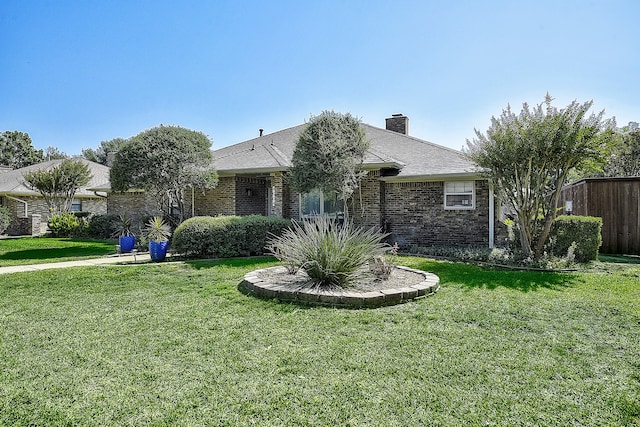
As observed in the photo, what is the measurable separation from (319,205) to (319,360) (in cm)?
1044

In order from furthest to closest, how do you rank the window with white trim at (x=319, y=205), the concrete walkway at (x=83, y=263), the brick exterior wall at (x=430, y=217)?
1. the window with white trim at (x=319, y=205)
2. the brick exterior wall at (x=430, y=217)
3. the concrete walkway at (x=83, y=263)

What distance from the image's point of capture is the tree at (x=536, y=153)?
8430 millimetres

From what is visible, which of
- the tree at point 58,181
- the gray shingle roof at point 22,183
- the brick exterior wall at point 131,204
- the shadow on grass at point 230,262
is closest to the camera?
the shadow on grass at point 230,262

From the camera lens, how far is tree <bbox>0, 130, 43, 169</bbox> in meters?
46.1

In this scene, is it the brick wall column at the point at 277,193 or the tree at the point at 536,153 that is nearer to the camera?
the tree at the point at 536,153

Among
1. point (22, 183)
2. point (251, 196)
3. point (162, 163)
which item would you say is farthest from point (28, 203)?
point (251, 196)

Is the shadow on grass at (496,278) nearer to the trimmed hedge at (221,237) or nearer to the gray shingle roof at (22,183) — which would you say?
the trimmed hedge at (221,237)

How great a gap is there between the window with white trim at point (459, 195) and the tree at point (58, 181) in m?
18.4

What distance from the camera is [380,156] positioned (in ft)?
44.0

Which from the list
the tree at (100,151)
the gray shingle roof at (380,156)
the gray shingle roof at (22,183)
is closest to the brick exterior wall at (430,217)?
the gray shingle roof at (380,156)

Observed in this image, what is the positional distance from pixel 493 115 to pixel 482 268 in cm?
379

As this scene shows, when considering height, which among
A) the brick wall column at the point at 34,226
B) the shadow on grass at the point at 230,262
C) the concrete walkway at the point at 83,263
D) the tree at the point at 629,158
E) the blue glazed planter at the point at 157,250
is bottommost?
the concrete walkway at the point at 83,263

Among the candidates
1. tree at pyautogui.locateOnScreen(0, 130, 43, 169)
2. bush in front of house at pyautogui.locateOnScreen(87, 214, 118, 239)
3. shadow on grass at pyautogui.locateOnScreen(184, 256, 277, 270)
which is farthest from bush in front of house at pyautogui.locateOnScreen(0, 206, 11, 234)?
tree at pyautogui.locateOnScreen(0, 130, 43, 169)

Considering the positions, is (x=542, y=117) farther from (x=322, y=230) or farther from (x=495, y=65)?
(x=322, y=230)
